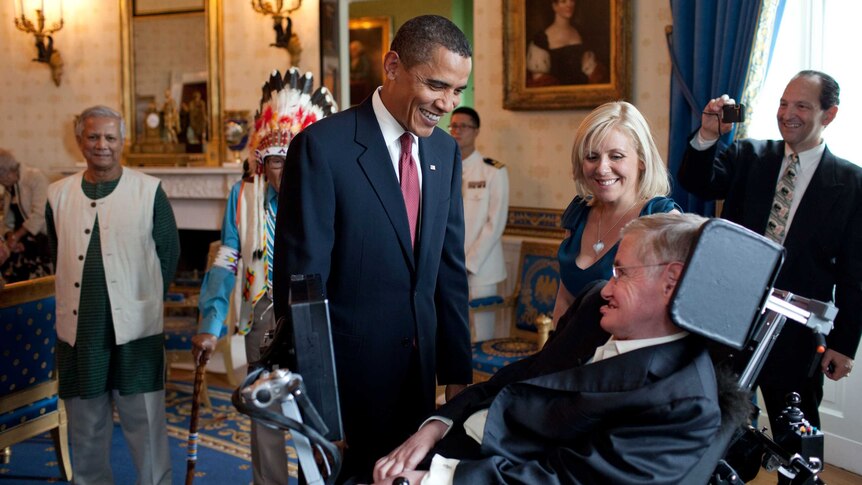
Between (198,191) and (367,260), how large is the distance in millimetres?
5333

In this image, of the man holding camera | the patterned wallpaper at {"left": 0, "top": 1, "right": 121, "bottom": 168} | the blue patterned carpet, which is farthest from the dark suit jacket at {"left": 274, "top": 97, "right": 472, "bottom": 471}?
the patterned wallpaper at {"left": 0, "top": 1, "right": 121, "bottom": 168}

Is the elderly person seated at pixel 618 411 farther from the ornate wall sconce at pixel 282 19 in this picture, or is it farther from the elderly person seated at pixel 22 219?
the ornate wall sconce at pixel 282 19

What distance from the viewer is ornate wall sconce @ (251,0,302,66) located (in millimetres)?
6684

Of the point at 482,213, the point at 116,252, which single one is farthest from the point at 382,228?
the point at 482,213

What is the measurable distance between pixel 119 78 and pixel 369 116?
596 centimetres

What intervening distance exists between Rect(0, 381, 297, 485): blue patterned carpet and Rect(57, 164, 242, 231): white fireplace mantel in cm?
251

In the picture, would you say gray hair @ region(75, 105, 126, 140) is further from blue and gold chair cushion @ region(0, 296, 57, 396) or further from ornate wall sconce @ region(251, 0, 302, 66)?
ornate wall sconce @ region(251, 0, 302, 66)

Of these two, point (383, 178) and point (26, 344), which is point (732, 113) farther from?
point (26, 344)

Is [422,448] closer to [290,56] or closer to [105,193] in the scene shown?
[105,193]

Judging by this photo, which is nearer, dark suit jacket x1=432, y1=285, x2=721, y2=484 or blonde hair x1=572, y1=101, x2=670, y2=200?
dark suit jacket x1=432, y1=285, x2=721, y2=484

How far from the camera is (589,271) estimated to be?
91.4 inches

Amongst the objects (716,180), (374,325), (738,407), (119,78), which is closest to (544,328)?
(716,180)

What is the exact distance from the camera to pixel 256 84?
694 cm

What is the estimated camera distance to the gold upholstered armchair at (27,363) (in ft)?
11.4
